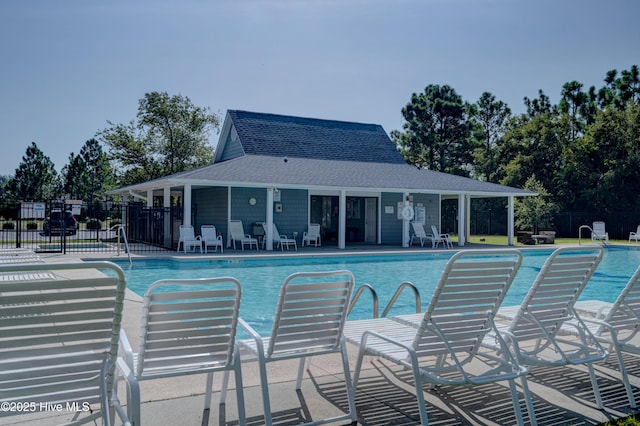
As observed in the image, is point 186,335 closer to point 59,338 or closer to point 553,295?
point 59,338

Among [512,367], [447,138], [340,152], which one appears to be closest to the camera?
[512,367]

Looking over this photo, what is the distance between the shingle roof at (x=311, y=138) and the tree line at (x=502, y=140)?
7966mm

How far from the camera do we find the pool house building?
1758cm

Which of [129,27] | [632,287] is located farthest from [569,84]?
[632,287]

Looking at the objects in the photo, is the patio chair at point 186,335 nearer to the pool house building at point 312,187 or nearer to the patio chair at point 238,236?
the pool house building at point 312,187

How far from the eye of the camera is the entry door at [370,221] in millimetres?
21156

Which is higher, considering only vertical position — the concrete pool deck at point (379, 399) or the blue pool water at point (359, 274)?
the concrete pool deck at point (379, 399)

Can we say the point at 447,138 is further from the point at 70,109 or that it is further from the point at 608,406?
the point at 608,406

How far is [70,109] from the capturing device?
29.8 m

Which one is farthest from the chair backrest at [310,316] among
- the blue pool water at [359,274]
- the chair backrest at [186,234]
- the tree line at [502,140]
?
the tree line at [502,140]

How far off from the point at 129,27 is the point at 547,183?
24541mm

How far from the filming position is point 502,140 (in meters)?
33.9

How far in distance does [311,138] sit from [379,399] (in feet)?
68.4

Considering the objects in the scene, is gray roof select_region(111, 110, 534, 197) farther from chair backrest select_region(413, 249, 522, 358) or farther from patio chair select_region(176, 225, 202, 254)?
chair backrest select_region(413, 249, 522, 358)
